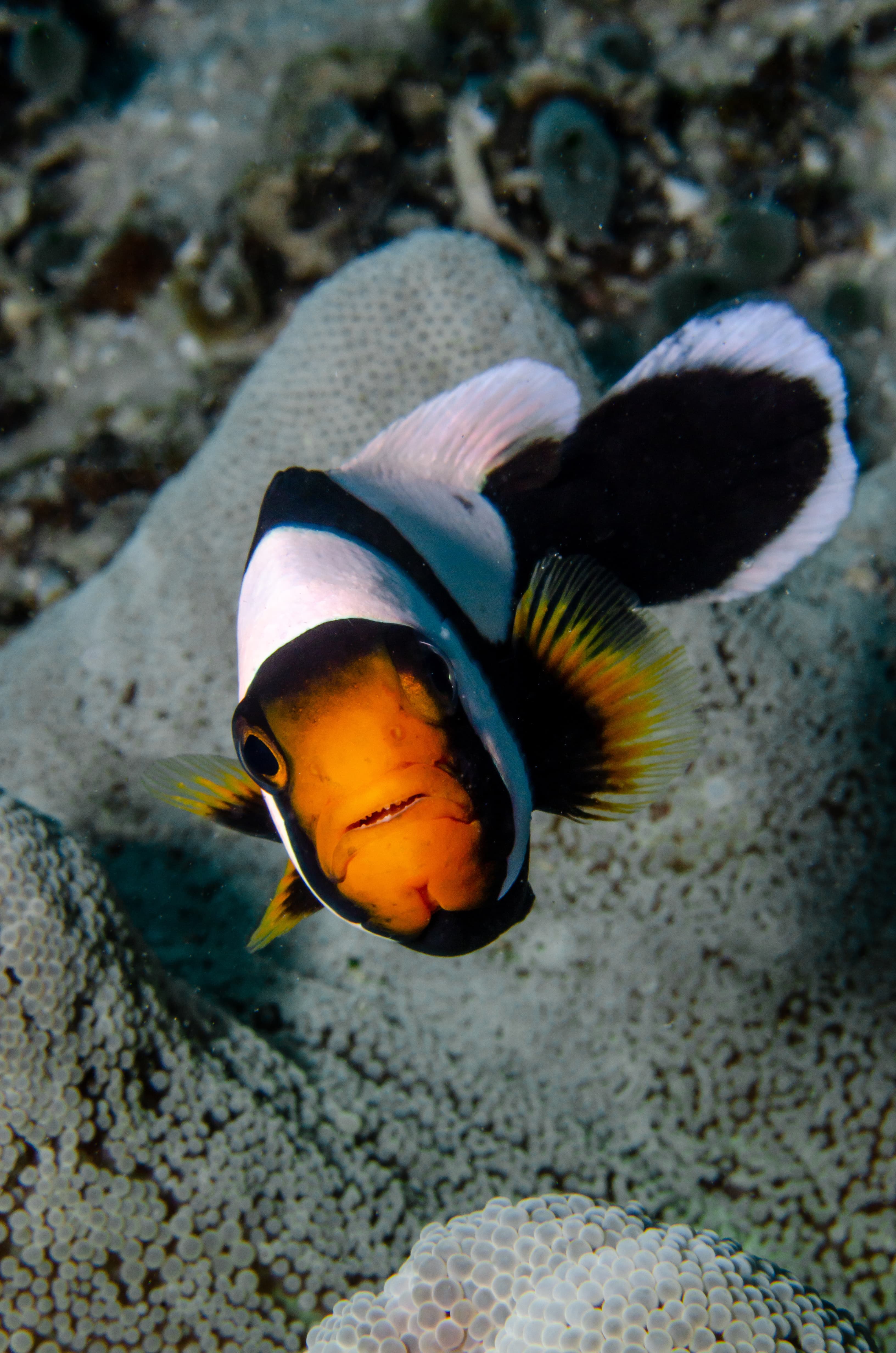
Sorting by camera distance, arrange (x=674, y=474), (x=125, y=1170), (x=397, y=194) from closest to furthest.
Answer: (x=674, y=474)
(x=125, y=1170)
(x=397, y=194)

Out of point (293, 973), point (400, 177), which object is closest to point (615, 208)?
point (400, 177)

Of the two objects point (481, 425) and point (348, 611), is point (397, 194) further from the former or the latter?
point (348, 611)

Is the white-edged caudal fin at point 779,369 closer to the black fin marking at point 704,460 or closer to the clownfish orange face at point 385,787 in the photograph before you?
the black fin marking at point 704,460

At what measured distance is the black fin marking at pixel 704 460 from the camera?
1.43 meters

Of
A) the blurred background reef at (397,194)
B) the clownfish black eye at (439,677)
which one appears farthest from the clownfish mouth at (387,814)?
the blurred background reef at (397,194)

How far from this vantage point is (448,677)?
0.95 metres

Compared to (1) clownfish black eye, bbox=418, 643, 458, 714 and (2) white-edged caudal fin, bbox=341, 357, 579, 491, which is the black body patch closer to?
(2) white-edged caudal fin, bbox=341, 357, 579, 491

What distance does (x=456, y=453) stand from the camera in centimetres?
144

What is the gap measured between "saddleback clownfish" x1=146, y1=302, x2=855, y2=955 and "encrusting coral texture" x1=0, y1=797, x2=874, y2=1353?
1.32ft

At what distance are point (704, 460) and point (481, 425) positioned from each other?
0.36 metres

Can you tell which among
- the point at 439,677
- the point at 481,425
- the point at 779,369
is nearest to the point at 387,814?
the point at 439,677

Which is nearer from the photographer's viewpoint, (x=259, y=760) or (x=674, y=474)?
(x=259, y=760)

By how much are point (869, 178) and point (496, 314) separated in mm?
1908

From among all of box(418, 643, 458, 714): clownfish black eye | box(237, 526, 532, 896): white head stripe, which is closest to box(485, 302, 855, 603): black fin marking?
box(237, 526, 532, 896): white head stripe
